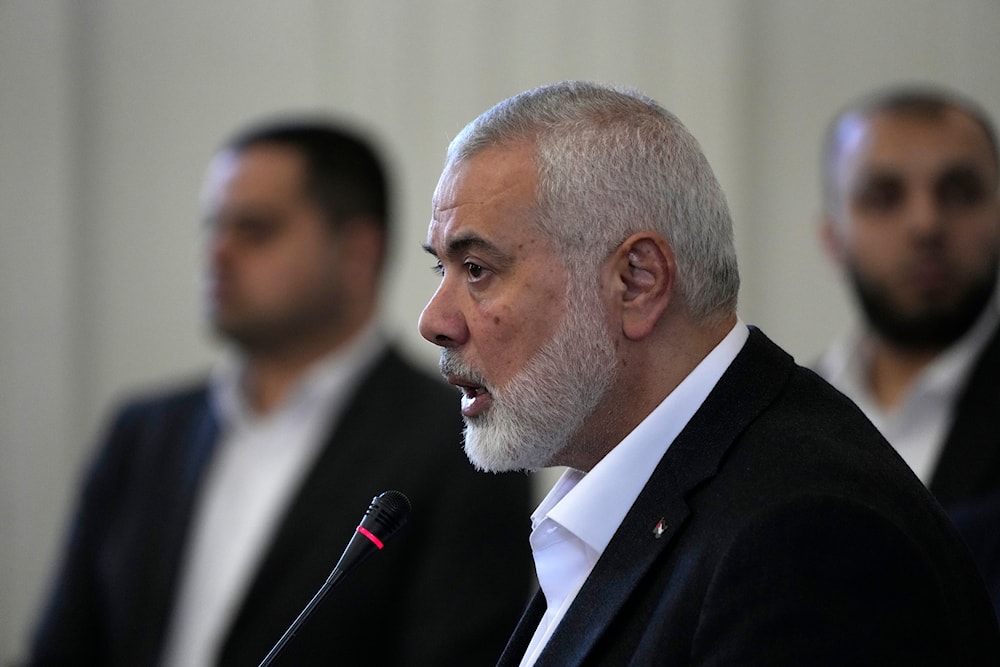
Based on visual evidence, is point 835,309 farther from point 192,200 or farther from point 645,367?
point 645,367

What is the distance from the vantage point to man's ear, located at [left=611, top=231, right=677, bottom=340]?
1621mm

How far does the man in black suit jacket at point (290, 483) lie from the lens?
3023 millimetres

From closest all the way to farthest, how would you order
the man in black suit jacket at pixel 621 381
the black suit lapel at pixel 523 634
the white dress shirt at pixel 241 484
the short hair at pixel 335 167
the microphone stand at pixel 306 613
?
1. the man in black suit jacket at pixel 621 381
2. the microphone stand at pixel 306 613
3. the black suit lapel at pixel 523 634
4. the white dress shirt at pixel 241 484
5. the short hair at pixel 335 167

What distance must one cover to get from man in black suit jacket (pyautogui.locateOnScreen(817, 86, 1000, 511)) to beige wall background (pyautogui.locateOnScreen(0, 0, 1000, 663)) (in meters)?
1.22

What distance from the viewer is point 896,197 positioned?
3078mm

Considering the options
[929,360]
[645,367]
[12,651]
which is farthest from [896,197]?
[12,651]

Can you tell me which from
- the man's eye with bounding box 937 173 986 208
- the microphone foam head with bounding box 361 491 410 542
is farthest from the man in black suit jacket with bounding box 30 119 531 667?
the microphone foam head with bounding box 361 491 410 542

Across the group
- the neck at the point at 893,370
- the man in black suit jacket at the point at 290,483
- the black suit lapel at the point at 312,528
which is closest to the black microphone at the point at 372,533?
the man in black suit jacket at the point at 290,483

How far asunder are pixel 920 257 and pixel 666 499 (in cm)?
172

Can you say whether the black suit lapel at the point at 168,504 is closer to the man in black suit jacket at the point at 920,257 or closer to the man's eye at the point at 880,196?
the man in black suit jacket at the point at 920,257

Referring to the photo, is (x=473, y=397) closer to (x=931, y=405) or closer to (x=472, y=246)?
(x=472, y=246)

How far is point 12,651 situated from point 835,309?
9.32 ft

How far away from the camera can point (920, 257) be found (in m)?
3.02

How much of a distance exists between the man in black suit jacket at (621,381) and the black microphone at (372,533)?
123mm
